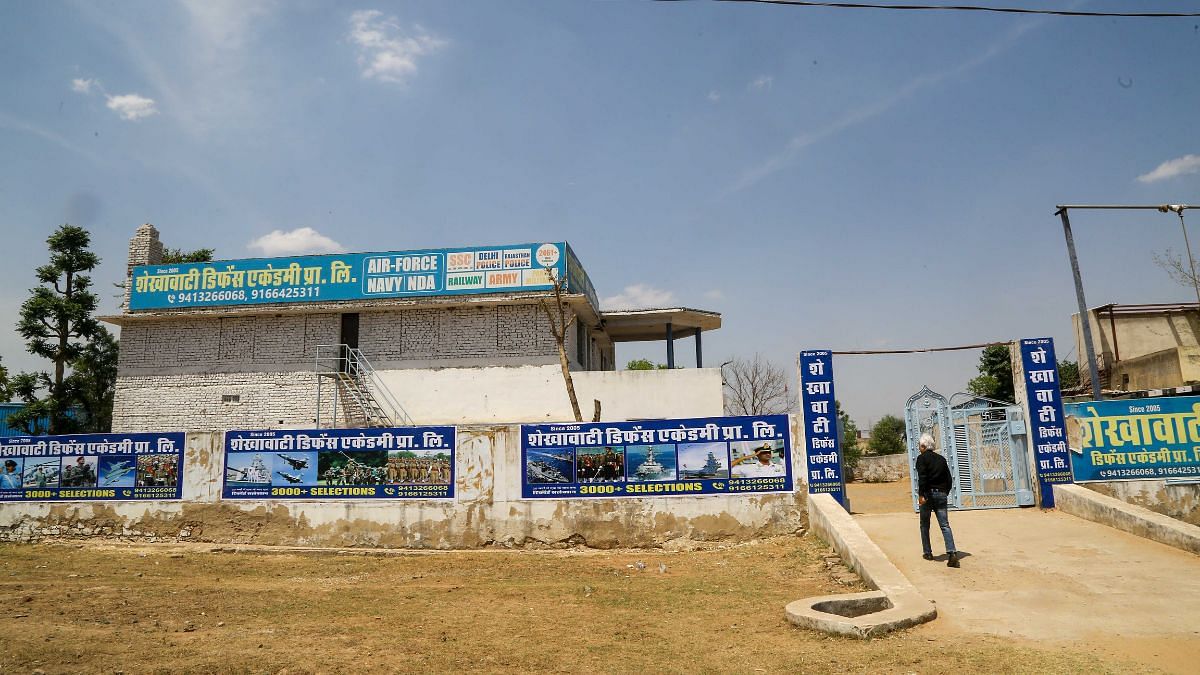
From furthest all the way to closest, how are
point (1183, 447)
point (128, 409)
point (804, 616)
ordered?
point (128, 409) → point (1183, 447) → point (804, 616)

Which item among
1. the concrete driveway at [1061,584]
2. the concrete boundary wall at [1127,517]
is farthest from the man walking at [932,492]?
the concrete boundary wall at [1127,517]

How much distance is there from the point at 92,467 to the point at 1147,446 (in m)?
20.4

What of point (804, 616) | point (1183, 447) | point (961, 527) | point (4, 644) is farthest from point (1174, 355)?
point (4, 644)

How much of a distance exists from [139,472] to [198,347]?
347 inches

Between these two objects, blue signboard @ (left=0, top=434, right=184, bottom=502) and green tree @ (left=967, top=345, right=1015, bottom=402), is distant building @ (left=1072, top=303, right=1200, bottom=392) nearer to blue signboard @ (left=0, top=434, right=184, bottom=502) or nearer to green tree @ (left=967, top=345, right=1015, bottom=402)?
green tree @ (left=967, top=345, right=1015, bottom=402)

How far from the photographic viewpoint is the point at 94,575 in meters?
11.2

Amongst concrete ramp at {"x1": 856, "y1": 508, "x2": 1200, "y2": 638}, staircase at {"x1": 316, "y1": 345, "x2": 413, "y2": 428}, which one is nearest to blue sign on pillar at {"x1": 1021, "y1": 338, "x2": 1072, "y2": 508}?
concrete ramp at {"x1": 856, "y1": 508, "x2": 1200, "y2": 638}

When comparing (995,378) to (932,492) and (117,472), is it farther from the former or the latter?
(117,472)

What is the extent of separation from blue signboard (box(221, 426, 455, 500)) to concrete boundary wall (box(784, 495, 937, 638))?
7.84 m

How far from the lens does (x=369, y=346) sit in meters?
21.7

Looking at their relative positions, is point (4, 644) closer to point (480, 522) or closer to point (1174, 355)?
point (480, 522)

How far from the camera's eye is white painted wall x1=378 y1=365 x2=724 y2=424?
66.5 feet

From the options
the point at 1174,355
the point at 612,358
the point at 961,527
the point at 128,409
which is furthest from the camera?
the point at 612,358

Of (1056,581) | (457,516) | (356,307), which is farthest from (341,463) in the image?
(1056,581)
